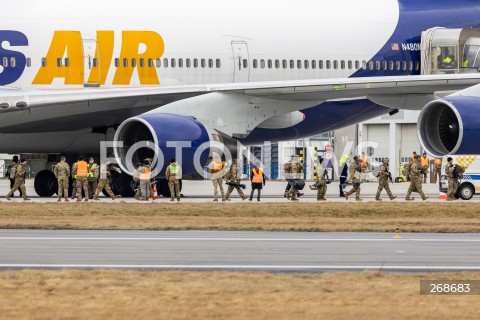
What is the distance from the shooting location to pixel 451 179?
95.1ft

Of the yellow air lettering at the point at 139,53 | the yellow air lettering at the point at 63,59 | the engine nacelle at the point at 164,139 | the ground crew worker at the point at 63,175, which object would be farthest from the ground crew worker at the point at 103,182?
the yellow air lettering at the point at 63,59

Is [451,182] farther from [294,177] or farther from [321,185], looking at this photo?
[294,177]

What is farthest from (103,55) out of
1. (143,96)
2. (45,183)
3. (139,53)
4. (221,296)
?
(221,296)

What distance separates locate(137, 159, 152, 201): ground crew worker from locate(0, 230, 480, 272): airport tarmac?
312 inches

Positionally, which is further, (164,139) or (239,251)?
(164,139)

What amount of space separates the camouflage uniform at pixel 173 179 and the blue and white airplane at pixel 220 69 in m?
0.33

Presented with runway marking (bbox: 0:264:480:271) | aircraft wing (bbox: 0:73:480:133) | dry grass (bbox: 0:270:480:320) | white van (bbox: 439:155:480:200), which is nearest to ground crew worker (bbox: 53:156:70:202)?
aircraft wing (bbox: 0:73:480:133)

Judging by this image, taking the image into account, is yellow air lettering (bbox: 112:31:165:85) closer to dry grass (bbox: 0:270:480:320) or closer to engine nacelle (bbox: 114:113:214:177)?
engine nacelle (bbox: 114:113:214:177)

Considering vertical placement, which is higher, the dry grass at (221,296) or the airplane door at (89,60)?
the airplane door at (89,60)

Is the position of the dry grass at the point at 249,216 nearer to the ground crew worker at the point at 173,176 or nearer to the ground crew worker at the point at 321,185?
the ground crew worker at the point at 173,176

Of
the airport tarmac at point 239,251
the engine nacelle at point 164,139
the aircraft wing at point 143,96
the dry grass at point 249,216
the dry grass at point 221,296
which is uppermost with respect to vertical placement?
the aircraft wing at point 143,96

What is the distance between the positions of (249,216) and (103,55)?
20.2 feet

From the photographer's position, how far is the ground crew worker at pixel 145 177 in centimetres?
2639

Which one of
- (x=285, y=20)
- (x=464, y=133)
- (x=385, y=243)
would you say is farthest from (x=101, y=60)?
(x=385, y=243)
